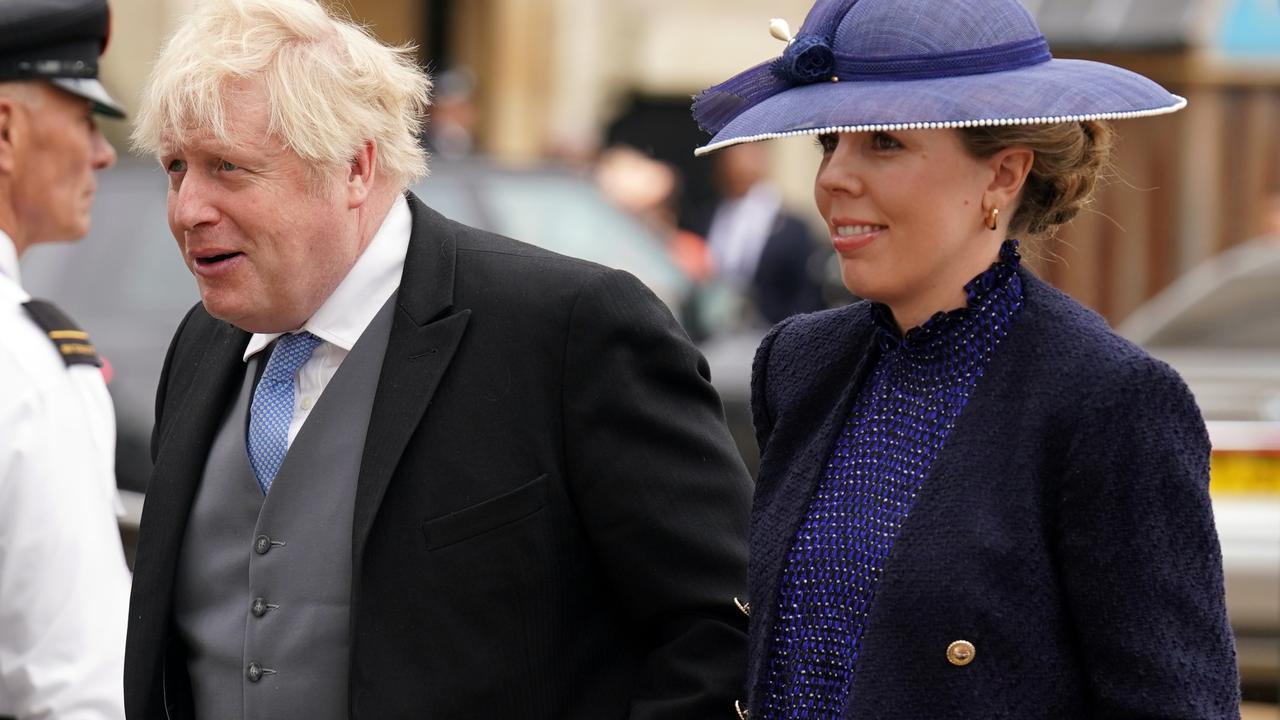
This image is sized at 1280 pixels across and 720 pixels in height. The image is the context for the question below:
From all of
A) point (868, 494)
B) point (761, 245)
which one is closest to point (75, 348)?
point (868, 494)

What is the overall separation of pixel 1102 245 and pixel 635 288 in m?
14.4

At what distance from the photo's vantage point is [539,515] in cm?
270

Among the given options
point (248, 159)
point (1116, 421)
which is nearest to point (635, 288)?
point (248, 159)

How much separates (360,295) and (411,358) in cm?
14

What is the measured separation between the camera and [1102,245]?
1661 cm

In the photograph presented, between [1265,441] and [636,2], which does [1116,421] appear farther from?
[636,2]

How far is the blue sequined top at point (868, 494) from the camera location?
2.35 m

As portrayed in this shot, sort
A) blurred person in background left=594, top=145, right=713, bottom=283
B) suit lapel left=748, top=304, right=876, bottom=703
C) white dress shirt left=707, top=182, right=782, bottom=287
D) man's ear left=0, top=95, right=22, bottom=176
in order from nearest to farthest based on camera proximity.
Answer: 1. suit lapel left=748, top=304, right=876, bottom=703
2. man's ear left=0, top=95, right=22, bottom=176
3. white dress shirt left=707, top=182, right=782, bottom=287
4. blurred person in background left=594, top=145, right=713, bottom=283

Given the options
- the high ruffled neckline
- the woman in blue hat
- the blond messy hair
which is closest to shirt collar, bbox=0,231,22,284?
the blond messy hair

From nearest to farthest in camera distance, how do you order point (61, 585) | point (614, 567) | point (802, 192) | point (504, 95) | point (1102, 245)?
point (614, 567) → point (61, 585) → point (1102, 245) → point (802, 192) → point (504, 95)

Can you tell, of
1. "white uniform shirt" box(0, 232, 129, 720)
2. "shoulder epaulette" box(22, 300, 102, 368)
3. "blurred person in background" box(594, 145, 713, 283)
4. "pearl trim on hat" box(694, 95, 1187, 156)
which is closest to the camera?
"pearl trim on hat" box(694, 95, 1187, 156)

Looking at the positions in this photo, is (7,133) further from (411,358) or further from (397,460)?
(397,460)

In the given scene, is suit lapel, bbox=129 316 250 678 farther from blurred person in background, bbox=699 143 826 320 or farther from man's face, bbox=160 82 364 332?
blurred person in background, bbox=699 143 826 320

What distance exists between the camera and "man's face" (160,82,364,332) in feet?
9.00
